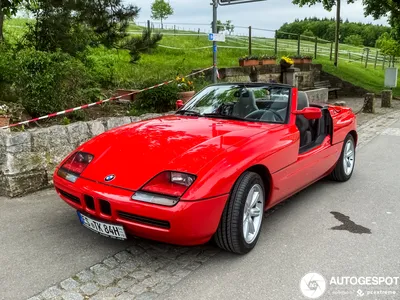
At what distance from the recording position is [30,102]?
6.02 m

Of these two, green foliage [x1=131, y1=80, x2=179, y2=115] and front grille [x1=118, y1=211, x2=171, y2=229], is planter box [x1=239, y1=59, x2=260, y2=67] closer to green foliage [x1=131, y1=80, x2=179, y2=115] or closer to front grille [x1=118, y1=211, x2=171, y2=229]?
green foliage [x1=131, y1=80, x2=179, y2=115]

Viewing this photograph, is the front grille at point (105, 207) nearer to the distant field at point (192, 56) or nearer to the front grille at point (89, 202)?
the front grille at point (89, 202)

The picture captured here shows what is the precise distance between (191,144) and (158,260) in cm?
102

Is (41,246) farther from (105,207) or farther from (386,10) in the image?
(386,10)

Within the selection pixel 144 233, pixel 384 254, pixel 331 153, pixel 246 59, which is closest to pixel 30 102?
pixel 144 233

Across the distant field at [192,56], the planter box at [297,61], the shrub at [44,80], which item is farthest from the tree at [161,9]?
the shrub at [44,80]

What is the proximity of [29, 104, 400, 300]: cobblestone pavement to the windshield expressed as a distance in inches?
60.4

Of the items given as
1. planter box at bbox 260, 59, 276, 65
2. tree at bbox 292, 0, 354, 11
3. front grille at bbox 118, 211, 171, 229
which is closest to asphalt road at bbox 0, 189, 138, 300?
front grille at bbox 118, 211, 171, 229

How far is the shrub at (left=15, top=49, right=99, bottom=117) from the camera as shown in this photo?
19.3 ft

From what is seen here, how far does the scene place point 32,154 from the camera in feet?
16.5

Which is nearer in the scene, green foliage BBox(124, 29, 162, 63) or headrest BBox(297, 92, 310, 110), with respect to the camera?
headrest BBox(297, 92, 310, 110)

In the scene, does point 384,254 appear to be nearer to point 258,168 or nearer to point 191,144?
point 258,168

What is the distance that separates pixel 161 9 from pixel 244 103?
137ft

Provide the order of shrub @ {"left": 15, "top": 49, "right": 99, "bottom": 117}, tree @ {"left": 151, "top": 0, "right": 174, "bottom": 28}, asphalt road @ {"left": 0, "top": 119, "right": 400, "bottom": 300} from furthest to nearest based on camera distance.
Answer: tree @ {"left": 151, "top": 0, "right": 174, "bottom": 28}, shrub @ {"left": 15, "top": 49, "right": 99, "bottom": 117}, asphalt road @ {"left": 0, "top": 119, "right": 400, "bottom": 300}
